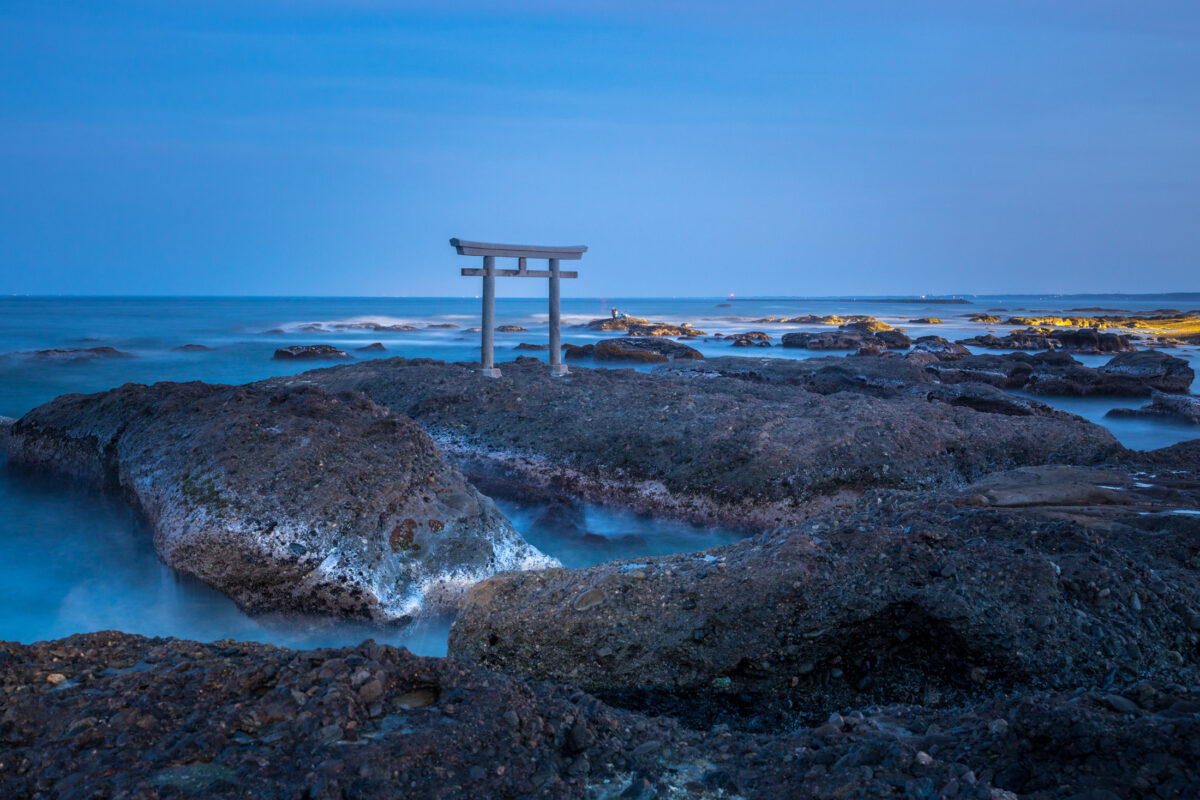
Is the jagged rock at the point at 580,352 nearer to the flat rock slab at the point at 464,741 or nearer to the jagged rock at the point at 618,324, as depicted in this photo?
the jagged rock at the point at 618,324

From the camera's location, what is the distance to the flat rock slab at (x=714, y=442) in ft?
27.6

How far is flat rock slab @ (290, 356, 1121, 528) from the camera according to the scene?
8.42 m

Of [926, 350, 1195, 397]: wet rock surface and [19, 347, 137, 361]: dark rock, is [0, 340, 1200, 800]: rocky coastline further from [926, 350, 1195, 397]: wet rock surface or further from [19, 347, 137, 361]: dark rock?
[19, 347, 137, 361]: dark rock

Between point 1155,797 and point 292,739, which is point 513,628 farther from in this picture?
point 1155,797

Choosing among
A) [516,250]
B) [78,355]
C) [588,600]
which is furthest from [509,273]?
[78,355]

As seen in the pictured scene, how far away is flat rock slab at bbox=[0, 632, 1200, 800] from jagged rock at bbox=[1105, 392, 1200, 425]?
52.4ft

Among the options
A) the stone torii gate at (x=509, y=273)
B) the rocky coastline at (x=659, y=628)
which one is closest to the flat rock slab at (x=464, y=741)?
the rocky coastline at (x=659, y=628)

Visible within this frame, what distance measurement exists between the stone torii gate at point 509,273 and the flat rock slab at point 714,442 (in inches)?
73.2

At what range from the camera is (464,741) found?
8.70 feet

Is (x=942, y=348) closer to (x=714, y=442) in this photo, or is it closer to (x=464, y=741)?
(x=714, y=442)

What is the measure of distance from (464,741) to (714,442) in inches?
262

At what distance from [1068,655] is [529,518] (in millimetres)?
6039

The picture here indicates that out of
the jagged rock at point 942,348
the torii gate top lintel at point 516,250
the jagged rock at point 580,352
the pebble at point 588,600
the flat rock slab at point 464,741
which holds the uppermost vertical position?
the torii gate top lintel at point 516,250

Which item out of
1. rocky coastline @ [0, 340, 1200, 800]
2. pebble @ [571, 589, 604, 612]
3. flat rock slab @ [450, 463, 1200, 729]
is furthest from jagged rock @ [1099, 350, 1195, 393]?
pebble @ [571, 589, 604, 612]
